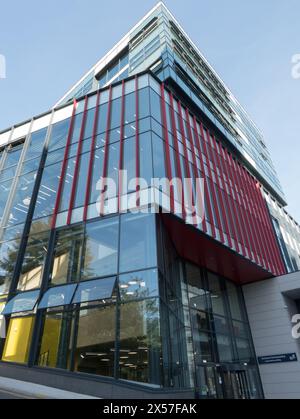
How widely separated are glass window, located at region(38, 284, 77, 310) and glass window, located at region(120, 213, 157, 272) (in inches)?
105

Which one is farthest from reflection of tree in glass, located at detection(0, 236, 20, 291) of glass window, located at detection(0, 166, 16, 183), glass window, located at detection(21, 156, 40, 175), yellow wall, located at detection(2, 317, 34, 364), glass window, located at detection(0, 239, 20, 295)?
glass window, located at detection(0, 166, 16, 183)

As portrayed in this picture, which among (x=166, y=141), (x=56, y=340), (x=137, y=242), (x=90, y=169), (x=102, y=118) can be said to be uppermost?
(x=102, y=118)

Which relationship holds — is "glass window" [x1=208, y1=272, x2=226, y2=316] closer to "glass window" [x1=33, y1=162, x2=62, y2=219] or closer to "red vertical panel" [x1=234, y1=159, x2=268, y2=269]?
"red vertical panel" [x1=234, y1=159, x2=268, y2=269]

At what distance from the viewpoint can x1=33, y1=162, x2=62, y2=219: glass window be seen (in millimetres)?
17078

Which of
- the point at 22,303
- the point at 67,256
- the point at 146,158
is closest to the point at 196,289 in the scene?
the point at 67,256

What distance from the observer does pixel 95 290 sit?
12.7 meters

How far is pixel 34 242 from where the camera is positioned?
1634 cm

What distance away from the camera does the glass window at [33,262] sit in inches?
591

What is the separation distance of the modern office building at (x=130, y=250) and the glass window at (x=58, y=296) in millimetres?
59

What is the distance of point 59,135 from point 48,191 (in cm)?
467

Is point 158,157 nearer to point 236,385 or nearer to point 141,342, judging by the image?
point 141,342

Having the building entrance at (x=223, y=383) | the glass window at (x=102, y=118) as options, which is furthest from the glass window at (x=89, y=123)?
the building entrance at (x=223, y=383)
